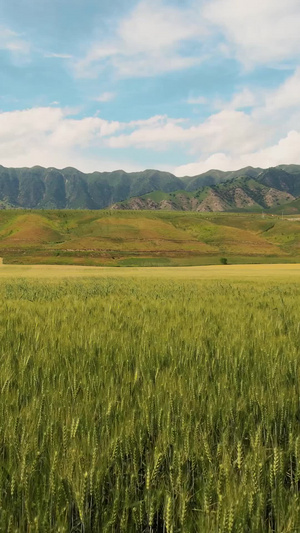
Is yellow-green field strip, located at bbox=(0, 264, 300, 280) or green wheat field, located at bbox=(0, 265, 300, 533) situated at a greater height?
green wheat field, located at bbox=(0, 265, 300, 533)

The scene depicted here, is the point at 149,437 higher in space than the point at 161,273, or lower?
higher

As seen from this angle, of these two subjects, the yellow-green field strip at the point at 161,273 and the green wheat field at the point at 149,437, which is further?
the yellow-green field strip at the point at 161,273

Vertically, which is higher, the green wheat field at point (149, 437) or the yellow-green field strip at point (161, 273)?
the green wheat field at point (149, 437)

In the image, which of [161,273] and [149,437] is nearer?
[149,437]

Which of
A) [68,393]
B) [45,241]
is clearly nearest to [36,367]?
[68,393]

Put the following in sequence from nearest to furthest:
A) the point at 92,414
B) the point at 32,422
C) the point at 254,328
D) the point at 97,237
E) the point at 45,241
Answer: the point at 32,422, the point at 92,414, the point at 254,328, the point at 97,237, the point at 45,241

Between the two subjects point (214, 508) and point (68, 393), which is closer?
point (214, 508)

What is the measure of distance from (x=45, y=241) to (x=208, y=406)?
584 feet

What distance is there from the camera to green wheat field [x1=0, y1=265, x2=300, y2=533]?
2.10m

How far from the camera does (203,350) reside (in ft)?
16.8

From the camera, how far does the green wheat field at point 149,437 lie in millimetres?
2098

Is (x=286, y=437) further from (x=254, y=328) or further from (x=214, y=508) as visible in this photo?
(x=254, y=328)

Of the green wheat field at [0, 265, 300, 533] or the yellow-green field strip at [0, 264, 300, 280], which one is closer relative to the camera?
the green wheat field at [0, 265, 300, 533]

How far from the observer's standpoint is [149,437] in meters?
2.84
